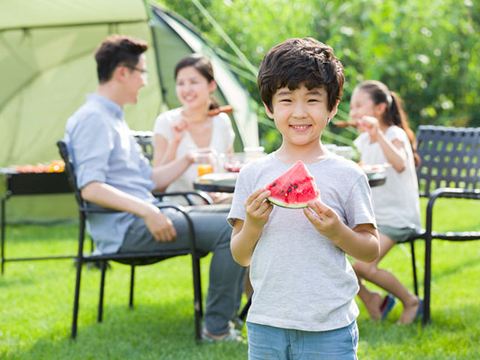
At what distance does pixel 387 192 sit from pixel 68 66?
4.81 m

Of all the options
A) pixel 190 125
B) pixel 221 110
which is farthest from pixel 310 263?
pixel 190 125

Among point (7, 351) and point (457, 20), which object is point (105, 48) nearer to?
point (7, 351)

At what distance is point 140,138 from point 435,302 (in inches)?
86.5

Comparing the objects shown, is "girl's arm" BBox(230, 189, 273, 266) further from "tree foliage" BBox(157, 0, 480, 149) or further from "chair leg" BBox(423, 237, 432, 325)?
"tree foliage" BBox(157, 0, 480, 149)

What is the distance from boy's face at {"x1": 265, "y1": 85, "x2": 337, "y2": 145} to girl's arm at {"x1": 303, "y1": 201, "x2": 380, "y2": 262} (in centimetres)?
24

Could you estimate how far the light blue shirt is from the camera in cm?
379

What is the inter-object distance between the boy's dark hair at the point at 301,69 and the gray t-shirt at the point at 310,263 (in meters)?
0.22

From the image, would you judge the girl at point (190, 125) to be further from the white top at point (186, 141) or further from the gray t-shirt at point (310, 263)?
the gray t-shirt at point (310, 263)

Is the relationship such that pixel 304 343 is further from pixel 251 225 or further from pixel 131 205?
pixel 131 205

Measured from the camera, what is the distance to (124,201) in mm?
3770

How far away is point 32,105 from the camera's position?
811 centimetres

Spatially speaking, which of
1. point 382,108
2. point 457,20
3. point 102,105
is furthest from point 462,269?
point 457,20

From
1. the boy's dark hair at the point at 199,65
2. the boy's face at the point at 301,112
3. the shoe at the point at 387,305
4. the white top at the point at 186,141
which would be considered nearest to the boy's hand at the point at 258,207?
the boy's face at the point at 301,112

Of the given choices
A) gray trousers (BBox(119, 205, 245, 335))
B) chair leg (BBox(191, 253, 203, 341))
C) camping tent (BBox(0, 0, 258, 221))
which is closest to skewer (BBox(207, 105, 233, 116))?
gray trousers (BBox(119, 205, 245, 335))
